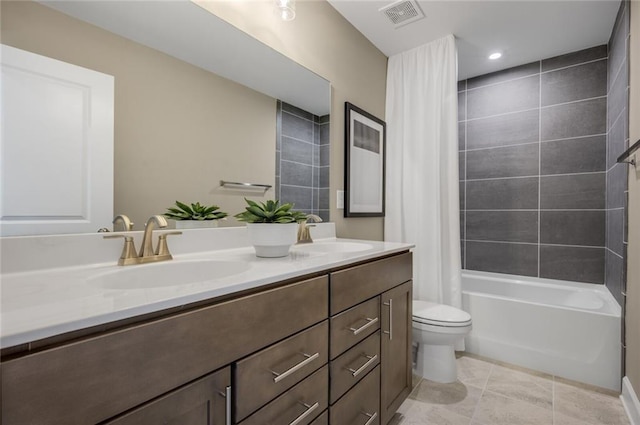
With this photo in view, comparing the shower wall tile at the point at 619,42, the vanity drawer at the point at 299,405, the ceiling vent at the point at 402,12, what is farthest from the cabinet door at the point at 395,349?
the shower wall tile at the point at 619,42

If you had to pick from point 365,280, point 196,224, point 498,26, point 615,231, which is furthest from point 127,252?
point 615,231

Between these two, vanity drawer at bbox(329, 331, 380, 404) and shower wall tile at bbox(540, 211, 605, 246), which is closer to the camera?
vanity drawer at bbox(329, 331, 380, 404)

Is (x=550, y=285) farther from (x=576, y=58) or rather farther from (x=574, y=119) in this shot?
(x=576, y=58)

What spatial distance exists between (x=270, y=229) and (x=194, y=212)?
353mm

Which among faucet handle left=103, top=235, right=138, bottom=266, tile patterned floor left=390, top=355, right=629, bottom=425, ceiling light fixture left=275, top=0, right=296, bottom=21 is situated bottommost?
tile patterned floor left=390, top=355, right=629, bottom=425

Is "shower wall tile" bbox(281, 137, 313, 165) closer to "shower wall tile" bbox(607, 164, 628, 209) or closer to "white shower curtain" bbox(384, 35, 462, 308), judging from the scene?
"white shower curtain" bbox(384, 35, 462, 308)

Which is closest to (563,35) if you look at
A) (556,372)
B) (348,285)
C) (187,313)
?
(556,372)

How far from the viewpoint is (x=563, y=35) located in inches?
85.8

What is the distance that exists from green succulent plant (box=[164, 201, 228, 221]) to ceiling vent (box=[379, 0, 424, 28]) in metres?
1.65

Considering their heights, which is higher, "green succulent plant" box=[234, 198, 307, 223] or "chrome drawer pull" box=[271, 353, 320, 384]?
"green succulent plant" box=[234, 198, 307, 223]

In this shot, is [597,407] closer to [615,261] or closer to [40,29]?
[615,261]

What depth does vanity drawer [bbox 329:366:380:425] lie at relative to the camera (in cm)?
104

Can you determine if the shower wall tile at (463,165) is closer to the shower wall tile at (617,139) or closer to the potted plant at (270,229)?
the shower wall tile at (617,139)

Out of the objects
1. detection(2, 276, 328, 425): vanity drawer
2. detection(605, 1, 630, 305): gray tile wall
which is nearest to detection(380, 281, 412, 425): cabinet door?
detection(2, 276, 328, 425): vanity drawer
